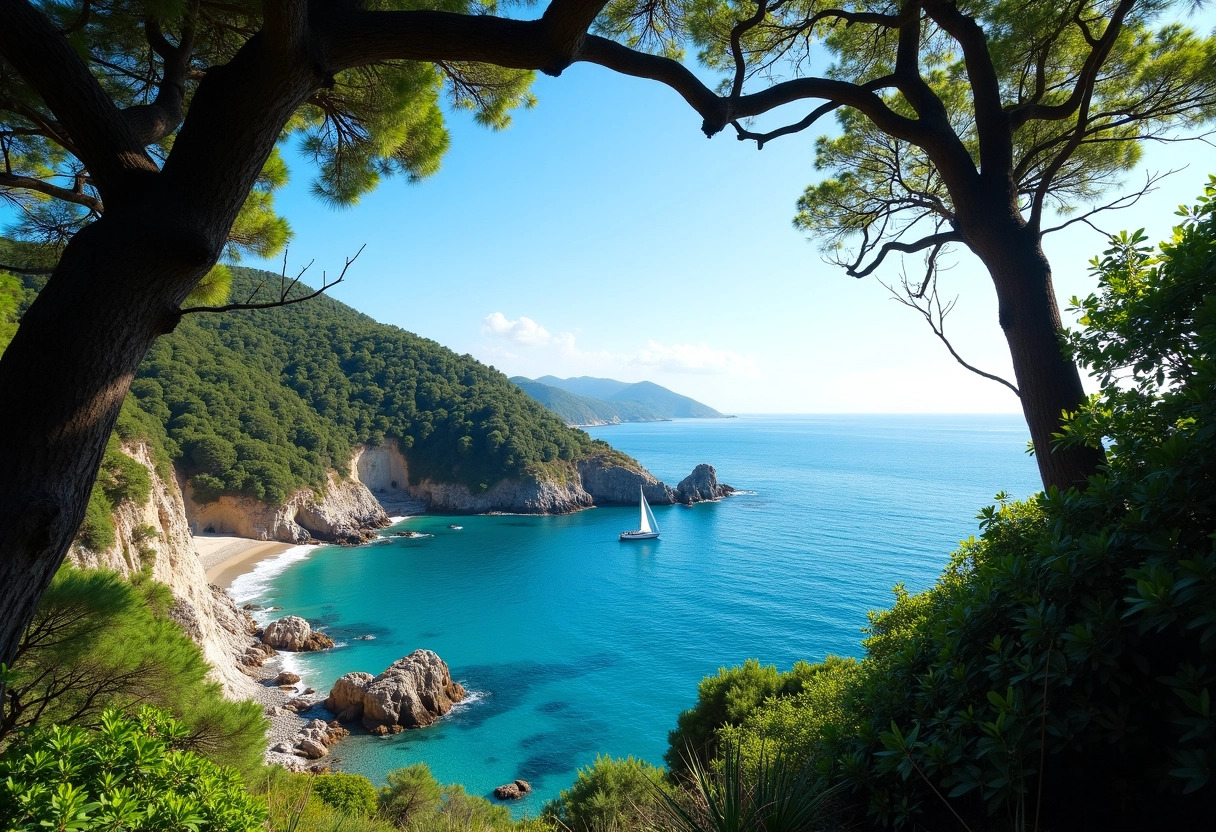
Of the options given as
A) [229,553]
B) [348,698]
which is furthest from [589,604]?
[229,553]

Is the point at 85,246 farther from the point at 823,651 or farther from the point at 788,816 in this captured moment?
the point at 823,651

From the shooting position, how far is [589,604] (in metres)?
27.0

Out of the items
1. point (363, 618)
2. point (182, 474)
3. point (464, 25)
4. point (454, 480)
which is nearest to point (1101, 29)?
point (464, 25)

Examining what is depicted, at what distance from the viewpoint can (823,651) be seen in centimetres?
1942

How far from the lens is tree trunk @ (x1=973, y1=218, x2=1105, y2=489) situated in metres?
2.70

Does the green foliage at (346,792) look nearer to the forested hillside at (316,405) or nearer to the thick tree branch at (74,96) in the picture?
the thick tree branch at (74,96)

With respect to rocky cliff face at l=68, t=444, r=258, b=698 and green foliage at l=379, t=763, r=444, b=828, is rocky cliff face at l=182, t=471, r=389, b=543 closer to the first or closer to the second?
rocky cliff face at l=68, t=444, r=258, b=698

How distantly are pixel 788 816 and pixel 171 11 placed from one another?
4.10 meters

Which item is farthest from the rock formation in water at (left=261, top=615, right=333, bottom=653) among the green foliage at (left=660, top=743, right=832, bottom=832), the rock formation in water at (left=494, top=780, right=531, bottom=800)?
the green foliage at (left=660, top=743, right=832, bottom=832)

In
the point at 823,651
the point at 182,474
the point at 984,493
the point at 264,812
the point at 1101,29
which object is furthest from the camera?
the point at 984,493

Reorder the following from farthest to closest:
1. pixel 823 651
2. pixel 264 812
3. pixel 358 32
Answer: pixel 823 651
pixel 264 812
pixel 358 32

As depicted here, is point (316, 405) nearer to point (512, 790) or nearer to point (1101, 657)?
point (512, 790)

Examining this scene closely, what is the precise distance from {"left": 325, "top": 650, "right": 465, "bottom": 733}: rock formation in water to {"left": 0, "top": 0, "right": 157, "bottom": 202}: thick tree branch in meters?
17.4

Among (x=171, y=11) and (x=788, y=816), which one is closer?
(x=788, y=816)
